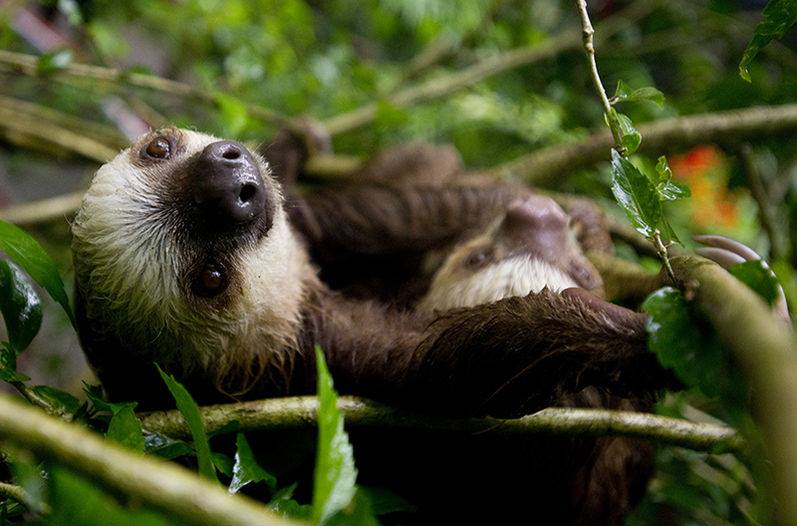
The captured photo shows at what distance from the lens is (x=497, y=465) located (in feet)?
7.55

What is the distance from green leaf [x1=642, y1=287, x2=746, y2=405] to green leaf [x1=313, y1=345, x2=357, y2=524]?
59 cm

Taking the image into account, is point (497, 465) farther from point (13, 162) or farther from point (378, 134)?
point (13, 162)

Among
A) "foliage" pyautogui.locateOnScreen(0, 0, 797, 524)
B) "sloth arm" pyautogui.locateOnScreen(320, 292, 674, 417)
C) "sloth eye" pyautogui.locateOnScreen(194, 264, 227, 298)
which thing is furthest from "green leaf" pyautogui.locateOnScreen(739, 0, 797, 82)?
"sloth eye" pyautogui.locateOnScreen(194, 264, 227, 298)

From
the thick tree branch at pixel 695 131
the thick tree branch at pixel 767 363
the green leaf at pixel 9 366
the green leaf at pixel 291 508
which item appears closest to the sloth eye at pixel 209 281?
the green leaf at pixel 9 366

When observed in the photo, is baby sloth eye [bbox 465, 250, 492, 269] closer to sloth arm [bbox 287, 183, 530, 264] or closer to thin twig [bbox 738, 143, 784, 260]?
sloth arm [bbox 287, 183, 530, 264]

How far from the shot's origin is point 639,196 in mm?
1440

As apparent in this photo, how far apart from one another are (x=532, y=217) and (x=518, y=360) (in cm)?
104

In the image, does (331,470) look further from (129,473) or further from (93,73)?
(93,73)

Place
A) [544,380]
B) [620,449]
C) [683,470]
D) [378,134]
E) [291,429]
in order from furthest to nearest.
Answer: [378,134]
[683,470]
[620,449]
[291,429]
[544,380]

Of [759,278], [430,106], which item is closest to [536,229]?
[759,278]

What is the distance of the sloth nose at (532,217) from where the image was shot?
2.78 m

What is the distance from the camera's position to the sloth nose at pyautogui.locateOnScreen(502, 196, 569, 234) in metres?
2.78

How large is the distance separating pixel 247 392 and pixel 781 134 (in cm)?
271

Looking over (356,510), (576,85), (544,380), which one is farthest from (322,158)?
(356,510)
